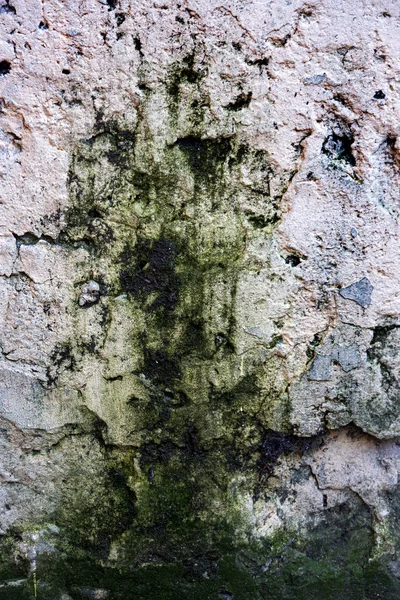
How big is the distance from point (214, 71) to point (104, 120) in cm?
27

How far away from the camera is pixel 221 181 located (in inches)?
52.8

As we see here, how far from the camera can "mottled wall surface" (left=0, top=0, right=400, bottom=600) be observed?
4.12 feet

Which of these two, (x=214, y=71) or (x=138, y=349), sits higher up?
(x=214, y=71)

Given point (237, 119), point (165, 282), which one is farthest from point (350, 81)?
point (165, 282)

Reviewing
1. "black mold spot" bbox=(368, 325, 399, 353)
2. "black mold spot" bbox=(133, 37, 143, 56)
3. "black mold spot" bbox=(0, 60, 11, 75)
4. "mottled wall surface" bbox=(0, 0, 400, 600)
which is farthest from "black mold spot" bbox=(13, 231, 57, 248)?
"black mold spot" bbox=(368, 325, 399, 353)

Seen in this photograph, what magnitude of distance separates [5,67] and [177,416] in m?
0.92

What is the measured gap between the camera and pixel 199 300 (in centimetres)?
141

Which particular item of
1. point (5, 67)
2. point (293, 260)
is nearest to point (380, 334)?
point (293, 260)

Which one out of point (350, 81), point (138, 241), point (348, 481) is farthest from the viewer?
point (348, 481)

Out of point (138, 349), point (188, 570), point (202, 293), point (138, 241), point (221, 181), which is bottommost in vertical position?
point (188, 570)

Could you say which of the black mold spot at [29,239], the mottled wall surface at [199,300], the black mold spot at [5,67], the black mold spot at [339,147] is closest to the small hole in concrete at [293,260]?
the mottled wall surface at [199,300]

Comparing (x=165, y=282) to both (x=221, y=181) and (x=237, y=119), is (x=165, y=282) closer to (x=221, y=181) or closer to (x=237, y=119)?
(x=221, y=181)

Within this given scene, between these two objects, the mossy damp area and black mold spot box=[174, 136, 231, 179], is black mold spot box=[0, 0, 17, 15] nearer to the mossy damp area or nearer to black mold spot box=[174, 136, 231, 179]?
the mossy damp area

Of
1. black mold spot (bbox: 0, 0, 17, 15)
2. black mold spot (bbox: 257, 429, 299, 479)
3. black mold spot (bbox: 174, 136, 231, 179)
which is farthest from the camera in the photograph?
black mold spot (bbox: 257, 429, 299, 479)
